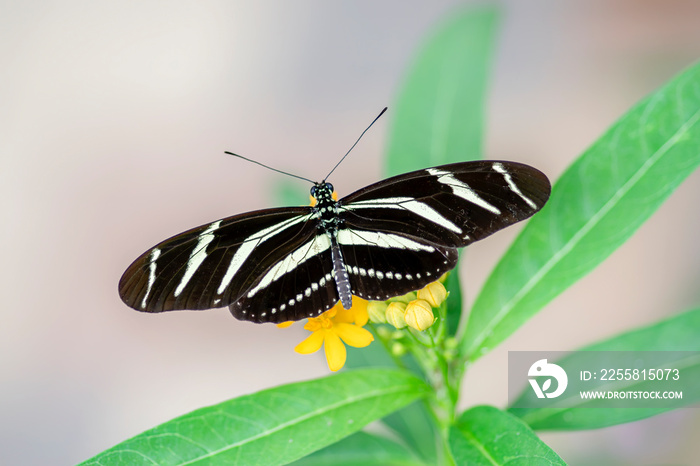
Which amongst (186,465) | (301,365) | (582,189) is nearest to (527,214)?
(582,189)

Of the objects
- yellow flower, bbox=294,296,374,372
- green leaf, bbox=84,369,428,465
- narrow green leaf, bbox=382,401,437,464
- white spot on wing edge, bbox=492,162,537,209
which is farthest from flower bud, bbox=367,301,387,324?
narrow green leaf, bbox=382,401,437,464

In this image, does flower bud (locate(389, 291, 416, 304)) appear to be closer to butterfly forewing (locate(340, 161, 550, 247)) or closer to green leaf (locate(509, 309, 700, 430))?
butterfly forewing (locate(340, 161, 550, 247))

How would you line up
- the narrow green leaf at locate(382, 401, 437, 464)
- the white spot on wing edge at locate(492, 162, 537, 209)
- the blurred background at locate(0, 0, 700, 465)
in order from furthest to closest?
the blurred background at locate(0, 0, 700, 465) → the narrow green leaf at locate(382, 401, 437, 464) → the white spot on wing edge at locate(492, 162, 537, 209)

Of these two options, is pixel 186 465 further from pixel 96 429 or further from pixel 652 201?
pixel 96 429

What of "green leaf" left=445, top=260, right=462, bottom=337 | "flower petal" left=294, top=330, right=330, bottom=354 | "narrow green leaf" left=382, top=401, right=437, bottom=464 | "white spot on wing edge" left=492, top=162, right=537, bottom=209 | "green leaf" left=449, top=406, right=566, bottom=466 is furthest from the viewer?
"narrow green leaf" left=382, top=401, right=437, bottom=464

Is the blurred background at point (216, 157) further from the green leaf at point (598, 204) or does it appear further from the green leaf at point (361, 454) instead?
the green leaf at point (598, 204)
